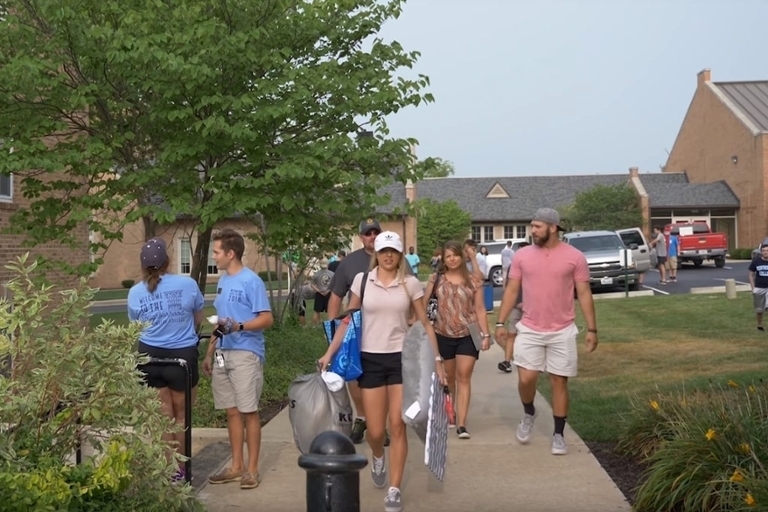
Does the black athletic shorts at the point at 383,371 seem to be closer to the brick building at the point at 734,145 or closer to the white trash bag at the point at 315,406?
the white trash bag at the point at 315,406

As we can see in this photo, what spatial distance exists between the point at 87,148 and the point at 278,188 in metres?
1.94

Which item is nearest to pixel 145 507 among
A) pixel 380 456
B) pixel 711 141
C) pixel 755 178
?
pixel 380 456

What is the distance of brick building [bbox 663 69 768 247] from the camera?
48594mm

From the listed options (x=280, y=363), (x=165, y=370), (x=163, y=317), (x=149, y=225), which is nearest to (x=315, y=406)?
(x=165, y=370)

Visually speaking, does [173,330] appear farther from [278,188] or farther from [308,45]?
[308,45]

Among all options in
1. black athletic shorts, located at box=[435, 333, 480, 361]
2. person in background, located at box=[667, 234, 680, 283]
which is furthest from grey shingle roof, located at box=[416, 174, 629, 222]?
black athletic shorts, located at box=[435, 333, 480, 361]

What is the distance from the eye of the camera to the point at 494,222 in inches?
2164

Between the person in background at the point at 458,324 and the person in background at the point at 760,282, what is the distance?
7.64m

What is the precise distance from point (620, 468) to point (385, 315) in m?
2.19

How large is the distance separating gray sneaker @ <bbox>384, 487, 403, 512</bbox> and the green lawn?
8.24 feet

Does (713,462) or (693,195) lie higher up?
(693,195)

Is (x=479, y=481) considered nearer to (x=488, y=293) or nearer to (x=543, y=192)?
(x=488, y=293)

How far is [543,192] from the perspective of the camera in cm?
5769

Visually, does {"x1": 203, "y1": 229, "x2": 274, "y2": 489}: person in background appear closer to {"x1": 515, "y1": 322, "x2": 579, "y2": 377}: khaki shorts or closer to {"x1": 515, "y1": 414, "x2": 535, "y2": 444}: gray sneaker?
{"x1": 515, "y1": 322, "x2": 579, "y2": 377}: khaki shorts
